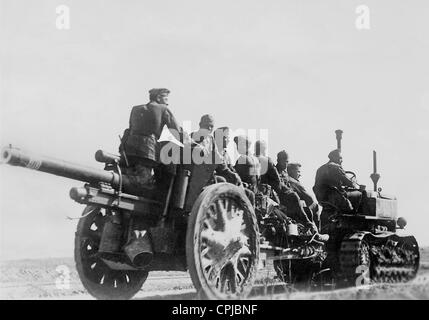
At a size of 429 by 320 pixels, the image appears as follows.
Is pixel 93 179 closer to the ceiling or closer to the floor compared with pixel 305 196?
closer to the ceiling

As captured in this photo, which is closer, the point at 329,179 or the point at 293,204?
the point at 293,204

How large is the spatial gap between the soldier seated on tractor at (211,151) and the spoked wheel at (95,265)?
1.63 m

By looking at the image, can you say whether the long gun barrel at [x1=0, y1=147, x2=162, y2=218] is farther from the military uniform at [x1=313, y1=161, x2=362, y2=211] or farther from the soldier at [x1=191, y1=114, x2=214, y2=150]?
the military uniform at [x1=313, y1=161, x2=362, y2=211]

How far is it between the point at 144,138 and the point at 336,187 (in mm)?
5844

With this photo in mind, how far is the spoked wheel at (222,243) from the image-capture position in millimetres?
7785

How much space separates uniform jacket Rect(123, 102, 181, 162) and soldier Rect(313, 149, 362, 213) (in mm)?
5455

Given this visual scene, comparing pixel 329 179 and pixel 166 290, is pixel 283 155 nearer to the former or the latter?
pixel 329 179

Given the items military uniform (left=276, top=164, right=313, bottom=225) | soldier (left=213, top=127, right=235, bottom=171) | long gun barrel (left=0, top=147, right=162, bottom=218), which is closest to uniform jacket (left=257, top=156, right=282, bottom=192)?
military uniform (left=276, top=164, right=313, bottom=225)

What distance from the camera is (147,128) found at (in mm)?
8469

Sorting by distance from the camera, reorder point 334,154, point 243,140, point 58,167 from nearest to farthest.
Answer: point 58,167
point 243,140
point 334,154

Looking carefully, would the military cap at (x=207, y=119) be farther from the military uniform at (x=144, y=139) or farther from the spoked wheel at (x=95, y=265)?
the spoked wheel at (x=95, y=265)

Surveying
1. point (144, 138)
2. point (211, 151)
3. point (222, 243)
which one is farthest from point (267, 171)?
point (144, 138)

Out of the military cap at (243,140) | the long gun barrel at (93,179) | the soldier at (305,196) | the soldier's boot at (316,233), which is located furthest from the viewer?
the soldier at (305,196)

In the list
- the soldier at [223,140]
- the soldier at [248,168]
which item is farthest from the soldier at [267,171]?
the soldier at [223,140]
